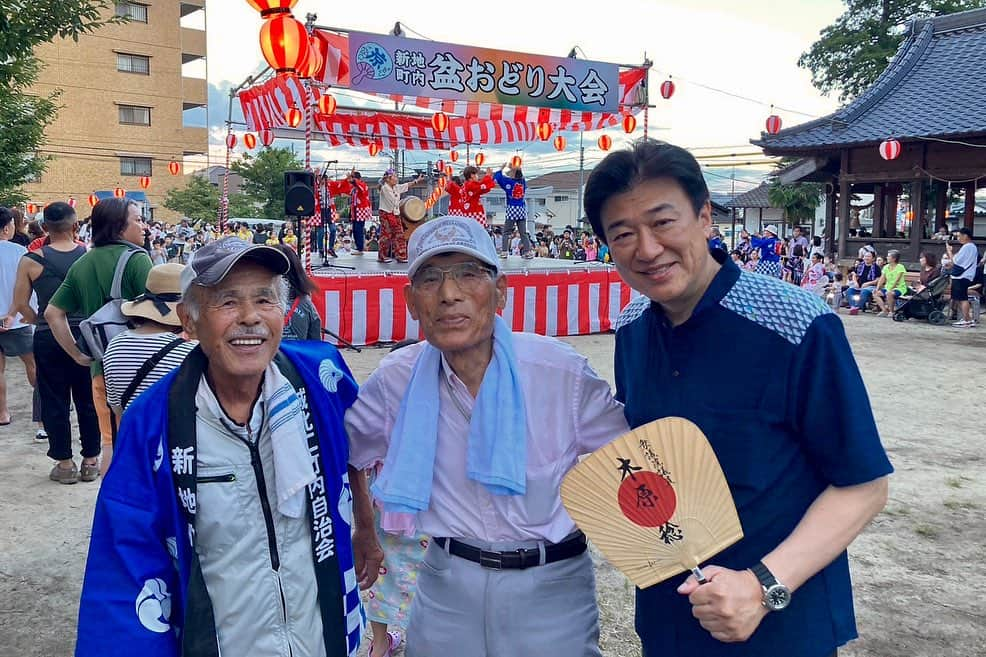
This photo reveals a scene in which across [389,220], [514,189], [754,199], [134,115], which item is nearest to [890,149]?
[514,189]

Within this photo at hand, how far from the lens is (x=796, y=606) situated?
1399 mm

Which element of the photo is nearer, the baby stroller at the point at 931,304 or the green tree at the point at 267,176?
the baby stroller at the point at 931,304

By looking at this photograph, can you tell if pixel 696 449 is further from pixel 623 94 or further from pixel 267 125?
pixel 267 125

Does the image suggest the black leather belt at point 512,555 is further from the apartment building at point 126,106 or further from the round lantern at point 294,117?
the apartment building at point 126,106

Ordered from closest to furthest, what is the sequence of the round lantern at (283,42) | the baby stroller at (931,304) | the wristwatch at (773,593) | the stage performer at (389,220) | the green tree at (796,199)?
the wristwatch at (773,593)
the round lantern at (283,42)
the stage performer at (389,220)
the baby stroller at (931,304)
the green tree at (796,199)

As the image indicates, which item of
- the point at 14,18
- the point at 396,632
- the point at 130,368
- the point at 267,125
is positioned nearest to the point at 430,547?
the point at 396,632

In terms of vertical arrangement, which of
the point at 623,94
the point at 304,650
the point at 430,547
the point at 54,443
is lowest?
the point at 54,443

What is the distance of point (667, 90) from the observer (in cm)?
1213

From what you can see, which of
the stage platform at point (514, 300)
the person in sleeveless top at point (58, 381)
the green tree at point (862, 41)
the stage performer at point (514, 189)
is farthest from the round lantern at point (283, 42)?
the green tree at point (862, 41)

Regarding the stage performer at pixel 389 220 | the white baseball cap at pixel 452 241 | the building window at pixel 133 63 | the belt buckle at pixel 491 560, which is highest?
the building window at pixel 133 63

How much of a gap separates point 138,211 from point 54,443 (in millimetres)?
1721

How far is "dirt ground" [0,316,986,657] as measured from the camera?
3107mm

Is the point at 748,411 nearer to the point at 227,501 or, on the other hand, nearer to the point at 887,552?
the point at 227,501

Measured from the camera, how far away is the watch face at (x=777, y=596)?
1.30 metres
